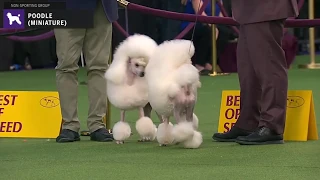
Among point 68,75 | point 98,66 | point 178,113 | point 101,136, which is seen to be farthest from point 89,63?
point 178,113

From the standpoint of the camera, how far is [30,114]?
6.42 metres

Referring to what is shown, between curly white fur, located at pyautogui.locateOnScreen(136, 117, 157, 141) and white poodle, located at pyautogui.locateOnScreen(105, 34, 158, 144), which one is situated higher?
white poodle, located at pyautogui.locateOnScreen(105, 34, 158, 144)

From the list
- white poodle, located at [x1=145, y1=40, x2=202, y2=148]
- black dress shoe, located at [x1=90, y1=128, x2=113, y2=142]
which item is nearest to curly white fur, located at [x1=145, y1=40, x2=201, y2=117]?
white poodle, located at [x1=145, y1=40, x2=202, y2=148]

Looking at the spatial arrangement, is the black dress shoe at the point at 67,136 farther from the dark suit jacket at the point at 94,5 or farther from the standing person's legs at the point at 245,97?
the standing person's legs at the point at 245,97

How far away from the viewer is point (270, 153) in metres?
5.16

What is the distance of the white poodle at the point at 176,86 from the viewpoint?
17.5 ft

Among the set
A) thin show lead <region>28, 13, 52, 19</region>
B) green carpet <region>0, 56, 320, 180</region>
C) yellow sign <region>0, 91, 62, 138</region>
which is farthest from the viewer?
yellow sign <region>0, 91, 62, 138</region>

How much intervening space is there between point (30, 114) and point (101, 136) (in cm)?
70

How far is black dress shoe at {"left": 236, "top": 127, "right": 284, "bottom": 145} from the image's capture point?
5.64 metres

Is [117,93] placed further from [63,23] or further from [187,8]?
[187,8]

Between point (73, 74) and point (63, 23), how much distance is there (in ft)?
1.29

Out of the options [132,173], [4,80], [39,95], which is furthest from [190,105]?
[4,80]

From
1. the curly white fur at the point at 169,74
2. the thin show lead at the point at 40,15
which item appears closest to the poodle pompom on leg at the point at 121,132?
the curly white fur at the point at 169,74

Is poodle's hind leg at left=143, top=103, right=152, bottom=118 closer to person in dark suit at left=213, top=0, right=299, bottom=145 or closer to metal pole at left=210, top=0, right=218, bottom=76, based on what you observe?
person in dark suit at left=213, top=0, right=299, bottom=145
